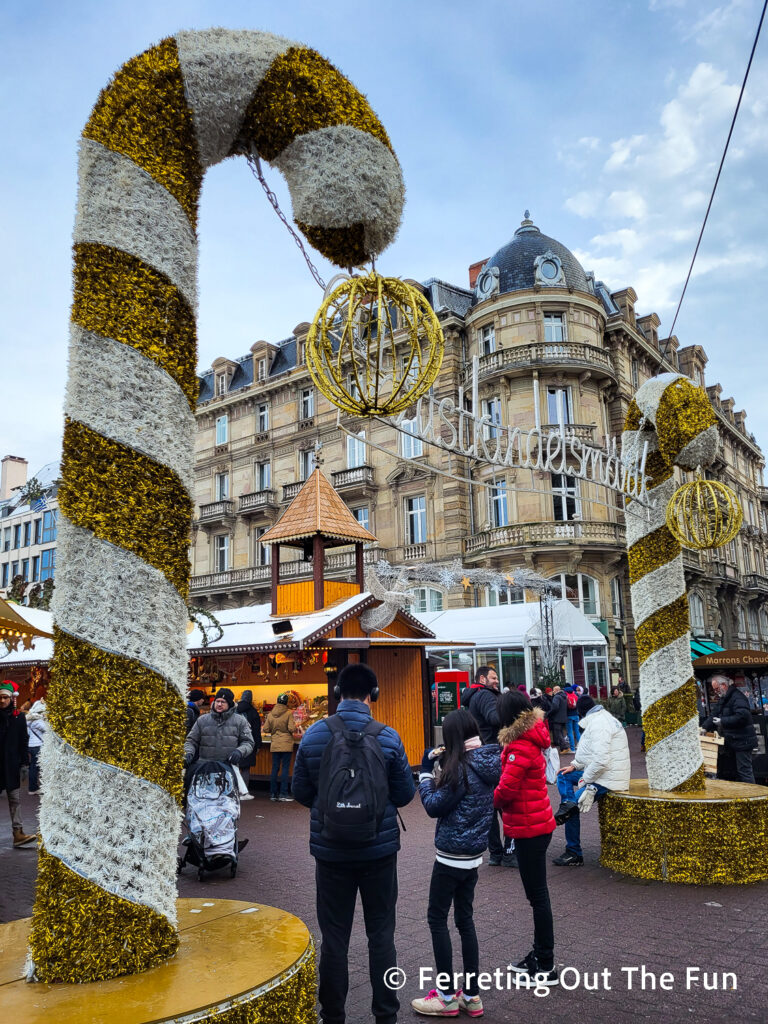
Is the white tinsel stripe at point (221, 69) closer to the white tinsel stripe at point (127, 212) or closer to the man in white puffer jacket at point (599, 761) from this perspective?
the white tinsel stripe at point (127, 212)

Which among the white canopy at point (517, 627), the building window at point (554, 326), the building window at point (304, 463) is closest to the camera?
the white canopy at point (517, 627)

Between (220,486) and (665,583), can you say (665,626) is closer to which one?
(665,583)

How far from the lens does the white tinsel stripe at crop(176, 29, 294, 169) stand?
333 cm

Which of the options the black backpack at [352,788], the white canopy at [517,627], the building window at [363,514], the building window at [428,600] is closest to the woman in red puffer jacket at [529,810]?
the black backpack at [352,788]

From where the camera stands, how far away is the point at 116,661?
9.66ft

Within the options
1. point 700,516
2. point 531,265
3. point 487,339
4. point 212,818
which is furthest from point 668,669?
point 531,265

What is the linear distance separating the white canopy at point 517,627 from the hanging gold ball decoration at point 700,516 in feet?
37.7

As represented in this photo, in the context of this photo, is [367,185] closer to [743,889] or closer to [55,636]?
[55,636]

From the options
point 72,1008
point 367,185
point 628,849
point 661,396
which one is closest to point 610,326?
point 661,396

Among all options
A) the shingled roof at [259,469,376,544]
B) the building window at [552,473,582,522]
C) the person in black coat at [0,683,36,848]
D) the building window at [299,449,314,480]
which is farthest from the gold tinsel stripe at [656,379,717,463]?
the building window at [299,449,314,480]

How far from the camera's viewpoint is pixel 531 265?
1105 inches

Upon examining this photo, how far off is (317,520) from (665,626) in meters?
7.80

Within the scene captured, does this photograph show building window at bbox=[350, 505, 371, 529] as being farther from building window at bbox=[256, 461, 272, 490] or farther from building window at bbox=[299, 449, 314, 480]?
building window at bbox=[256, 461, 272, 490]

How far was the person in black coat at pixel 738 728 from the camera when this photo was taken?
902 cm
